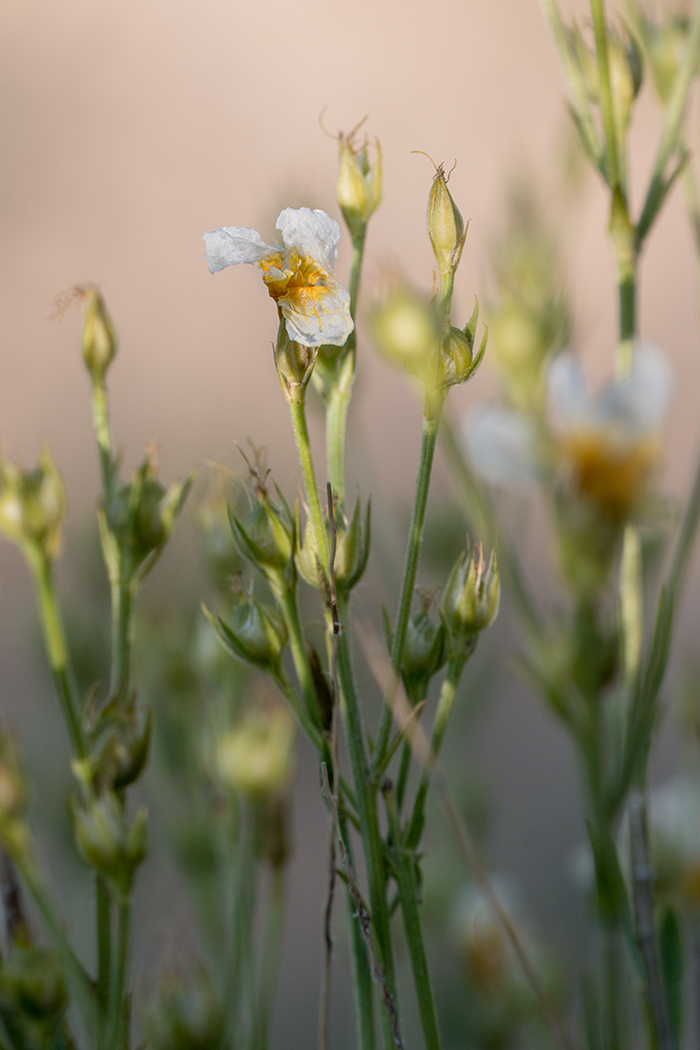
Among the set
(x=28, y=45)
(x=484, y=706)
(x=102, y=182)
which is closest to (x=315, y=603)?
(x=484, y=706)

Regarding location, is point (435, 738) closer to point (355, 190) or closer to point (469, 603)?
point (469, 603)

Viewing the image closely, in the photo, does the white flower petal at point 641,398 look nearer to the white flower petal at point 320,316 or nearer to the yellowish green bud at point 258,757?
the white flower petal at point 320,316

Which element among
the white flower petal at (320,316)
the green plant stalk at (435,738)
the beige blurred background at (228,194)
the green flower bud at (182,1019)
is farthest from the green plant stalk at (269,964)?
the beige blurred background at (228,194)

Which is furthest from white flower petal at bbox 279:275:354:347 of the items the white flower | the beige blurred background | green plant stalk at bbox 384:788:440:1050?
the beige blurred background

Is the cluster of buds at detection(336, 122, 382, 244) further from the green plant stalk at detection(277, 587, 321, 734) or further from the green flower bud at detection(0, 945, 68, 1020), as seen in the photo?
the green flower bud at detection(0, 945, 68, 1020)

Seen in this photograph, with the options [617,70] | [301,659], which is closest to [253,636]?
[301,659]
